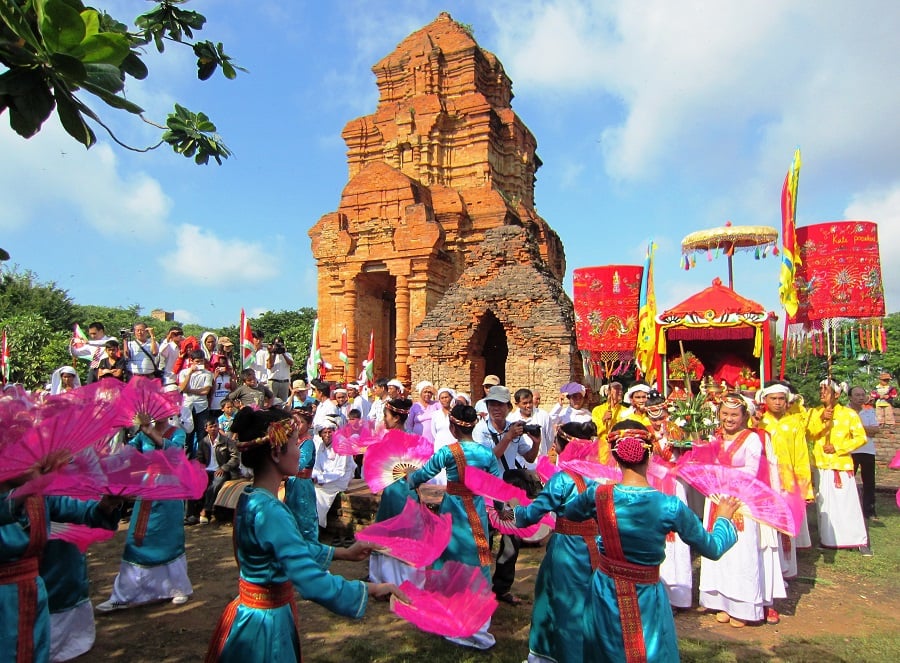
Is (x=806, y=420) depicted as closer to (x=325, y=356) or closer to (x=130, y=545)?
(x=130, y=545)

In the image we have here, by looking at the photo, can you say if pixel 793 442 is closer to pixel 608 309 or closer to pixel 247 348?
pixel 608 309

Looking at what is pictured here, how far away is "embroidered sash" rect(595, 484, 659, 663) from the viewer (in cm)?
251

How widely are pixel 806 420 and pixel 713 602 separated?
3.25m

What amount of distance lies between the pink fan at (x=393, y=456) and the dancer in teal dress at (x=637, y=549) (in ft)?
6.04

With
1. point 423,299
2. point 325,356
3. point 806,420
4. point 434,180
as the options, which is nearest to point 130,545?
point 806,420

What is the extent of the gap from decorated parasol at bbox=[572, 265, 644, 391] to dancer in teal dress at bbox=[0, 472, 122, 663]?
1139cm

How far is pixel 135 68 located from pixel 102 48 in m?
0.62

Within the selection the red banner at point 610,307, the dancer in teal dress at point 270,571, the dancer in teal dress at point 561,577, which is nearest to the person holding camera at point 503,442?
the dancer in teal dress at point 561,577

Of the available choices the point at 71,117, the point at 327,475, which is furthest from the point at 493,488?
the point at 327,475

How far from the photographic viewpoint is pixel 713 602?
15.2 ft

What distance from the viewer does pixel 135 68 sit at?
229cm

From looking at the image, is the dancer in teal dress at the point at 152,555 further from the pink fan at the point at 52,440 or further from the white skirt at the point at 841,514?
the white skirt at the point at 841,514

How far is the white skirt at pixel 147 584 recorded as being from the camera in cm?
468

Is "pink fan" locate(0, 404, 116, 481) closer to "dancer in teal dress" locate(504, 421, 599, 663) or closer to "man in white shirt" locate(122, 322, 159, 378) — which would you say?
"dancer in teal dress" locate(504, 421, 599, 663)
